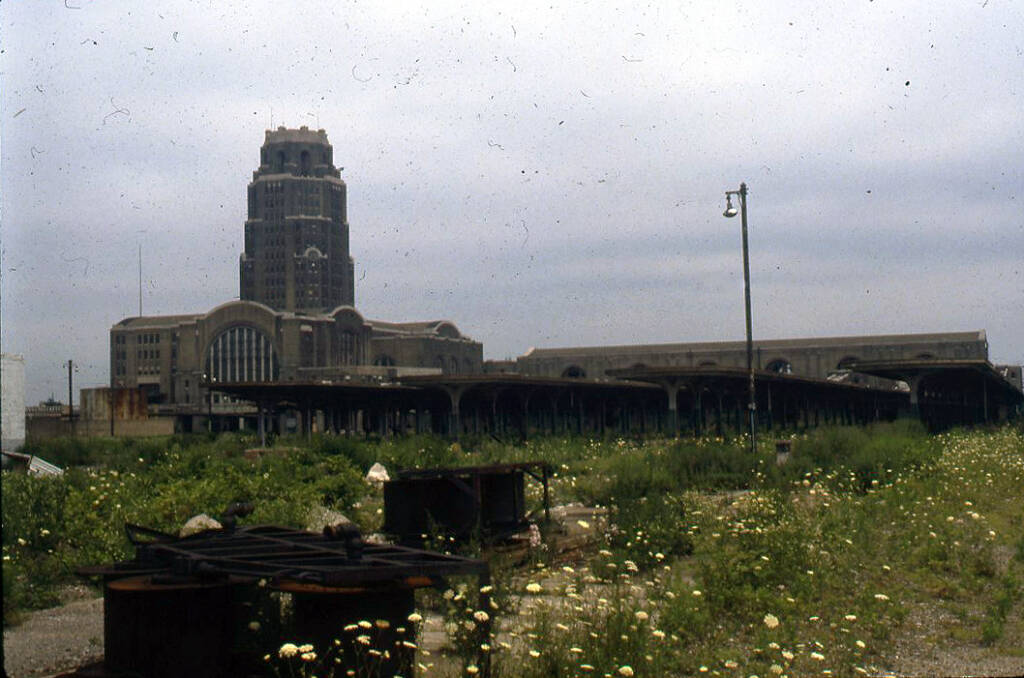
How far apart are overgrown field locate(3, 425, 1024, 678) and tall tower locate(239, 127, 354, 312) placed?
12828 centimetres

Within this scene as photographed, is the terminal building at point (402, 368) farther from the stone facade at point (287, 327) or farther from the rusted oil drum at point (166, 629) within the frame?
the rusted oil drum at point (166, 629)

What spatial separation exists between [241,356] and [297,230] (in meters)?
41.9

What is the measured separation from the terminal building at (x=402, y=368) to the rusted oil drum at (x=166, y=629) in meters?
34.8

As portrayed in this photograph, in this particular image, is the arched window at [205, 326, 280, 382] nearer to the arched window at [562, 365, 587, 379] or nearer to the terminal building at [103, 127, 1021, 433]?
the terminal building at [103, 127, 1021, 433]

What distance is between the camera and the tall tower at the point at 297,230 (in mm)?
148250

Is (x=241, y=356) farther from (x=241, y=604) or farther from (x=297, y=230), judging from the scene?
(x=241, y=604)

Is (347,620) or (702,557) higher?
(347,620)

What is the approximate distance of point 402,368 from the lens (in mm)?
115625

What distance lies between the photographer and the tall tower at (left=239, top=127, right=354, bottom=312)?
148 m

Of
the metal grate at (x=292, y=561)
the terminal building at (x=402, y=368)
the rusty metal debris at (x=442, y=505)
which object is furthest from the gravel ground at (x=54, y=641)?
the terminal building at (x=402, y=368)

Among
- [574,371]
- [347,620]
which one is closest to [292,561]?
[347,620]

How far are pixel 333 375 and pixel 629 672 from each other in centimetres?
10221

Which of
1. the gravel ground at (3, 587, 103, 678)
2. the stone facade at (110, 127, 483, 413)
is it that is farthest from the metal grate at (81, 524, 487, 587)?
the stone facade at (110, 127, 483, 413)

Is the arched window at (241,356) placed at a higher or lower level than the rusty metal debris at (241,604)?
higher
